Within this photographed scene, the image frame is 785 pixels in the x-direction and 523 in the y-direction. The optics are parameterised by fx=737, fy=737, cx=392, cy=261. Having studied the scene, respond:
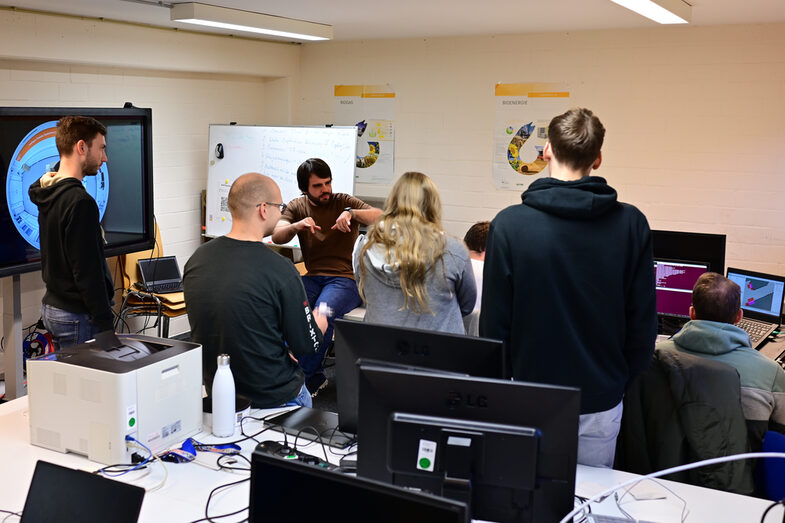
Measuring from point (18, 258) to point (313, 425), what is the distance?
269 centimetres

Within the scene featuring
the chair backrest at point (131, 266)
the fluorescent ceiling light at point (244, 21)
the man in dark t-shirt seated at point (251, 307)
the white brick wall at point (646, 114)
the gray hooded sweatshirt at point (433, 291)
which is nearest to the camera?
the man in dark t-shirt seated at point (251, 307)

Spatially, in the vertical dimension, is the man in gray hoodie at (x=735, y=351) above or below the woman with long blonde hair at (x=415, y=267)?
below

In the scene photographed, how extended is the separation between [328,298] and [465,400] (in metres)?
2.95

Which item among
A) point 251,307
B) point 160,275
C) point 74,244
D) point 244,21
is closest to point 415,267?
point 251,307

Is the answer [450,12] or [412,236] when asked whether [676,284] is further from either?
[450,12]

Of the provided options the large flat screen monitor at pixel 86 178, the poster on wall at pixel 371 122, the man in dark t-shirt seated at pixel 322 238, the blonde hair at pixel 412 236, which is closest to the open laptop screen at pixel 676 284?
the blonde hair at pixel 412 236

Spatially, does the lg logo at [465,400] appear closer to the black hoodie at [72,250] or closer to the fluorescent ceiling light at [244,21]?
the black hoodie at [72,250]

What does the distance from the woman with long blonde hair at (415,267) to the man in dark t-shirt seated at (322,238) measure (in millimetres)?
1624

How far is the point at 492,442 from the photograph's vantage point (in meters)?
1.57

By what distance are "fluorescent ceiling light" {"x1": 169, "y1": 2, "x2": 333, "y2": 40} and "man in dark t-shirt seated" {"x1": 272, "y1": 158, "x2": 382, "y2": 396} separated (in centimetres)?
97

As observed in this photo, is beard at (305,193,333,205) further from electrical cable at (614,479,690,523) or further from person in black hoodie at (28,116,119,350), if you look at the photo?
electrical cable at (614,479,690,523)

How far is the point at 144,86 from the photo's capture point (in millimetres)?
5535

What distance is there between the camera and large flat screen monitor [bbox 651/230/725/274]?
11.8ft

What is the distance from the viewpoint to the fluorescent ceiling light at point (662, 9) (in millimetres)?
3705
